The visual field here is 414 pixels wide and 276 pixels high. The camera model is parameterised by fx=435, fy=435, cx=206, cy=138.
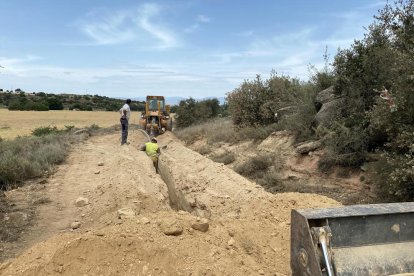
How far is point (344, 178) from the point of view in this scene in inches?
493

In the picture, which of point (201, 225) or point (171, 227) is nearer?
point (171, 227)

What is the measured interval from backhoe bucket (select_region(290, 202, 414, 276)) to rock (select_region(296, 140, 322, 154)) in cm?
1083

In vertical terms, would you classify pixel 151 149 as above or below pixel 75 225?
above

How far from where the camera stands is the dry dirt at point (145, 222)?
4613 mm

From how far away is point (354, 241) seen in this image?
3660mm

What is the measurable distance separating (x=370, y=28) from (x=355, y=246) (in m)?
12.0

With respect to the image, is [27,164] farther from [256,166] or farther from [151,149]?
[256,166]

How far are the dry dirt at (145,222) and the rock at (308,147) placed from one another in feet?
9.10

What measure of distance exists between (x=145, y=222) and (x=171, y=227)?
1.30 ft

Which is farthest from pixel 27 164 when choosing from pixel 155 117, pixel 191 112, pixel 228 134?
pixel 191 112

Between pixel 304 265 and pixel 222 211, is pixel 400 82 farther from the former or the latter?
pixel 304 265

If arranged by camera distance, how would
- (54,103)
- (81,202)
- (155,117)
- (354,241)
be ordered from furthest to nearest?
(54,103)
(155,117)
(81,202)
(354,241)

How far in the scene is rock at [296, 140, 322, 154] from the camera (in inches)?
574

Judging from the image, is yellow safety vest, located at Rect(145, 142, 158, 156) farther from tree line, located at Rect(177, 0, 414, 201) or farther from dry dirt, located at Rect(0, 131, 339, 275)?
tree line, located at Rect(177, 0, 414, 201)
